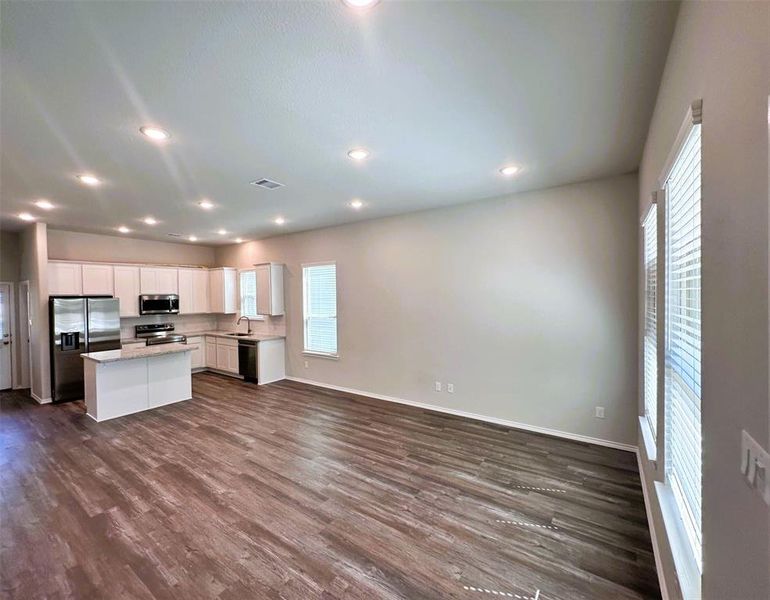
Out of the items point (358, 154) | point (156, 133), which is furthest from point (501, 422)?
point (156, 133)

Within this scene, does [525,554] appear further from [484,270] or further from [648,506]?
[484,270]

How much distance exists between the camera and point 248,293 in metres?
7.42

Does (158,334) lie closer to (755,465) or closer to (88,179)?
(88,179)

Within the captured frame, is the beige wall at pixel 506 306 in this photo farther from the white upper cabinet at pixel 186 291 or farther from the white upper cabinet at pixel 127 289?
the white upper cabinet at pixel 127 289

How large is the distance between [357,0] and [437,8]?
34 centimetres

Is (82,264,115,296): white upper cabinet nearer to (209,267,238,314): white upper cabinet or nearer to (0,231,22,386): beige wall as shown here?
(0,231,22,386): beige wall

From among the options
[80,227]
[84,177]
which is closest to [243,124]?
[84,177]

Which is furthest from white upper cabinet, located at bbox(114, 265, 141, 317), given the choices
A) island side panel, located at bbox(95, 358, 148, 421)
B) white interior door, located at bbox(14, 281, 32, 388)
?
island side panel, located at bbox(95, 358, 148, 421)

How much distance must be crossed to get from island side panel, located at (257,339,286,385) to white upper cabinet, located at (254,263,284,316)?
617 millimetres

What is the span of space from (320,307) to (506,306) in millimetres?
3359

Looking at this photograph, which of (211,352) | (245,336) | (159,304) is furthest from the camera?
(211,352)

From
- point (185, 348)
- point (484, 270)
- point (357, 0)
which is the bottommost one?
point (185, 348)

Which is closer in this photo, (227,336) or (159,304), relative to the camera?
(159,304)

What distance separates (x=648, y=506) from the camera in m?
2.39
